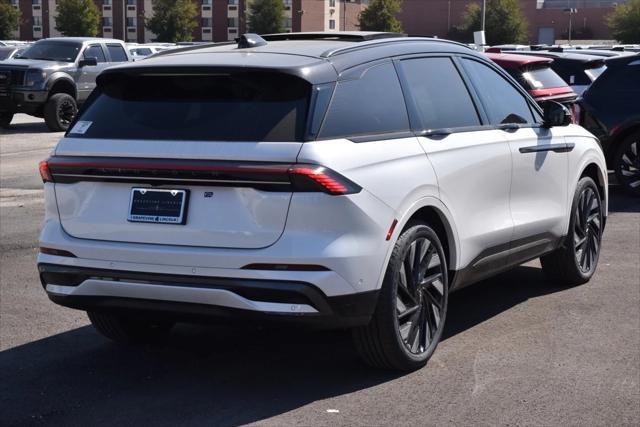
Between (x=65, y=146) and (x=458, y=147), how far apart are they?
2194mm

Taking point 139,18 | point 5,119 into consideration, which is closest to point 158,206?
point 5,119

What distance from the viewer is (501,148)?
6.59 metres

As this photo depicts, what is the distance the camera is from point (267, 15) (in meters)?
100

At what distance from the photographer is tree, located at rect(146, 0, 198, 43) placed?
4055 inches

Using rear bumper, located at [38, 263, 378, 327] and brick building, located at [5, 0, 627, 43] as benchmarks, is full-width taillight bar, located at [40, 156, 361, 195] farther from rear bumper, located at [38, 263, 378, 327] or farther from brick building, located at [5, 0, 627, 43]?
brick building, located at [5, 0, 627, 43]

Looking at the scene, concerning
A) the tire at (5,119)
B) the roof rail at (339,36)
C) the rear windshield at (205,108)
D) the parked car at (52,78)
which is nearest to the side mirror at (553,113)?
the roof rail at (339,36)

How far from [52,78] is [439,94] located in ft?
59.5

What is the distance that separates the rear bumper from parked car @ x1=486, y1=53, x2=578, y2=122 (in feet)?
28.0

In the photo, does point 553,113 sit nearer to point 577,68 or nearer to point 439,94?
point 439,94

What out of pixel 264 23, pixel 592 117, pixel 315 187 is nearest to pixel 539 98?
pixel 592 117

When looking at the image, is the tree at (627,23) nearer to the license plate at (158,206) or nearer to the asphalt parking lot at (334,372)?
the asphalt parking lot at (334,372)

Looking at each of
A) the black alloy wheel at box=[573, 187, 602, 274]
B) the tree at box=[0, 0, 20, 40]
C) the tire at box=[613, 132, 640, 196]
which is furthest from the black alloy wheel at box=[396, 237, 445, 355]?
the tree at box=[0, 0, 20, 40]

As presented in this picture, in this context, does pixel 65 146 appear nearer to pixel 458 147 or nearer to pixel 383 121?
pixel 383 121

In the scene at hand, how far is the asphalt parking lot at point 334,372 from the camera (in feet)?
16.5
